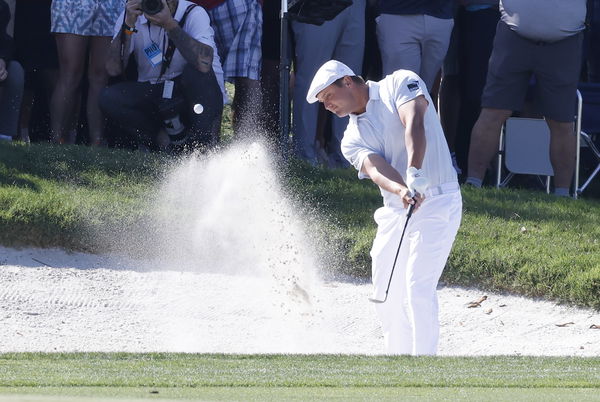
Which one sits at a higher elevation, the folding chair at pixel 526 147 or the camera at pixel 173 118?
the camera at pixel 173 118

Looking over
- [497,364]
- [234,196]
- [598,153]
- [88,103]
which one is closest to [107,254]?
[234,196]

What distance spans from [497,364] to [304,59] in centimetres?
492

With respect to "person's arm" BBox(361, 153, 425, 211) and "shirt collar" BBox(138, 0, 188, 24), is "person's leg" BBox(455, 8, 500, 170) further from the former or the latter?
"person's arm" BBox(361, 153, 425, 211)

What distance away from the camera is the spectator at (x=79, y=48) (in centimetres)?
1073

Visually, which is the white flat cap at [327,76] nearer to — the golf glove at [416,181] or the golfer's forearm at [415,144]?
the golfer's forearm at [415,144]

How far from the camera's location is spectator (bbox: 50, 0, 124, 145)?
1073 centimetres

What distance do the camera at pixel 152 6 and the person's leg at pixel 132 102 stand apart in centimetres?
62

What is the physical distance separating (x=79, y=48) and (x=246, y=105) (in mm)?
1413

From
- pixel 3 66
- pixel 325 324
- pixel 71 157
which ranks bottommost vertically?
pixel 325 324

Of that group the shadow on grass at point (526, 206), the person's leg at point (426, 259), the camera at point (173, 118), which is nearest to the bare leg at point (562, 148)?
the shadow on grass at point (526, 206)

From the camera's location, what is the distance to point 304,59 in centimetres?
1097

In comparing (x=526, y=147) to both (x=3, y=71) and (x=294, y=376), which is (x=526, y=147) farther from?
(x=294, y=376)

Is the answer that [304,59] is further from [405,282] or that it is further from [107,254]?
[405,282]

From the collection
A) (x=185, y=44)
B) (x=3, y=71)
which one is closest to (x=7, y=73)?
(x=3, y=71)
